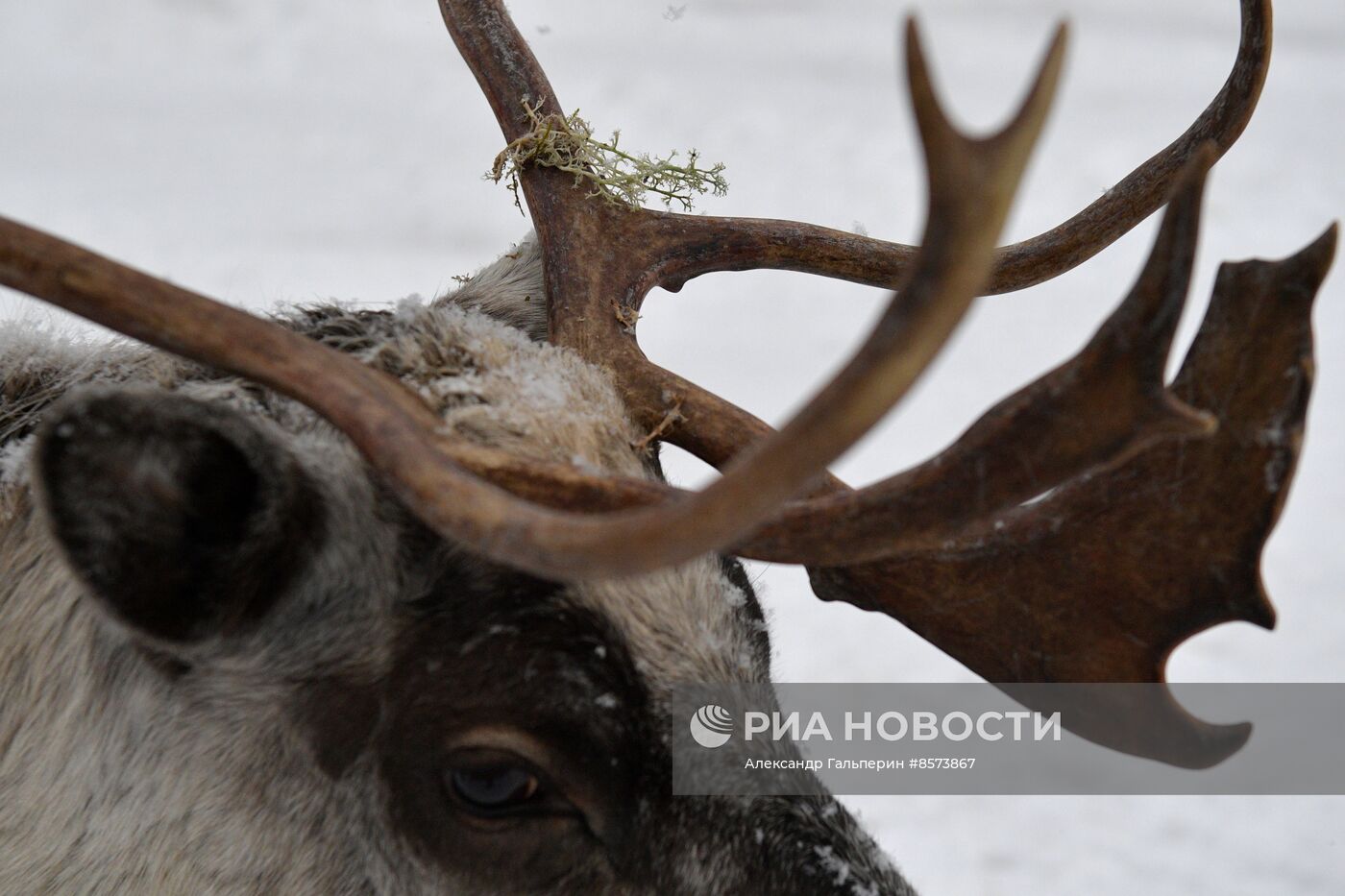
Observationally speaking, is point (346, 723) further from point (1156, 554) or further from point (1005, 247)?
point (1005, 247)

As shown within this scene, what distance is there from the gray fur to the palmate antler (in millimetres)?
166

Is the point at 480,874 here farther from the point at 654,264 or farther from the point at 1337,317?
the point at 1337,317

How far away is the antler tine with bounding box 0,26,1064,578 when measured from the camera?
2.92 feet

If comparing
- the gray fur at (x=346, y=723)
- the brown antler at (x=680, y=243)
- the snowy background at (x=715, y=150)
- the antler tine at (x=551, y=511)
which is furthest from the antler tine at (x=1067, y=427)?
the snowy background at (x=715, y=150)

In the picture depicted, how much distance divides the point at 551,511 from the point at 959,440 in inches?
16.6

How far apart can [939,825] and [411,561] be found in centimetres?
236

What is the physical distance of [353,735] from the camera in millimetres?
1448

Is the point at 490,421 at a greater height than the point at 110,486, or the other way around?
the point at 490,421

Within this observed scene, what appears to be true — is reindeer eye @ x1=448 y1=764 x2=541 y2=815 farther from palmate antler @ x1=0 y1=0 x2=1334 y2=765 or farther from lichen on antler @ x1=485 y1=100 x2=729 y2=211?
lichen on antler @ x1=485 y1=100 x2=729 y2=211

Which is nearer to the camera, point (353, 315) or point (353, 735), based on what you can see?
point (353, 735)

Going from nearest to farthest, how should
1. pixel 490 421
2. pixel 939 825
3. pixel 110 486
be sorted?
pixel 110 486, pixel 490 421, pixel 939 825

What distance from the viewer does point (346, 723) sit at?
1.45 m

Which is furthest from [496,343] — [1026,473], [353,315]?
[1026,473]

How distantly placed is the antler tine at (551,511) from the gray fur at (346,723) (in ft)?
0.36
